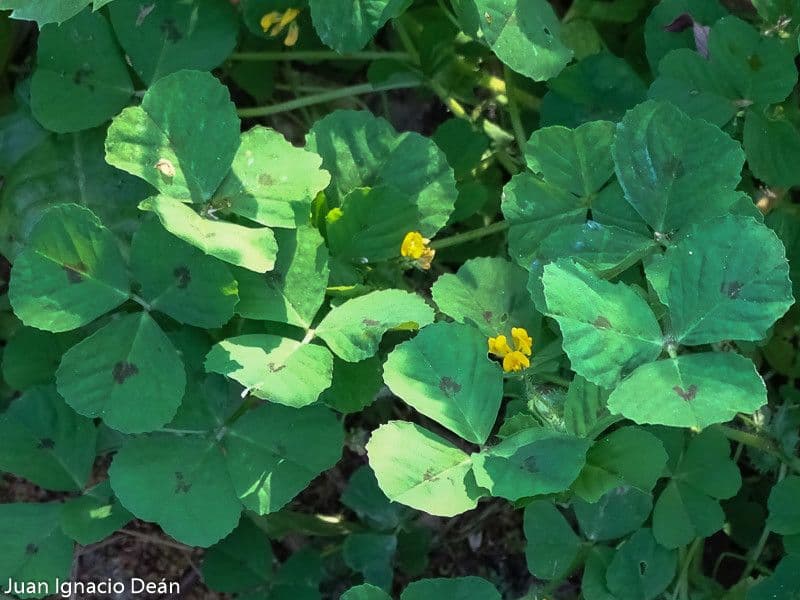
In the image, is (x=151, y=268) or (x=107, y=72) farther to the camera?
(x=107, y=72)

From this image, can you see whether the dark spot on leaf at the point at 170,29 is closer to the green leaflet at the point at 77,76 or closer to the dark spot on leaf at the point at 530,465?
the green leaflet at the point at 77,76

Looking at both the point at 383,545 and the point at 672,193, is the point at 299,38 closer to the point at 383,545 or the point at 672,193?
the point at 672,193

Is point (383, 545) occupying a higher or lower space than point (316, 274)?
lower

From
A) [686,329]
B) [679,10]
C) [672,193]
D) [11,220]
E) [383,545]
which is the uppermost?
[679,10]

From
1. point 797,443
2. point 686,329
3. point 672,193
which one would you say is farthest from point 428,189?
point 797,443

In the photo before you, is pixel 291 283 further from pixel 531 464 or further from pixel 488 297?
pixel 531 464

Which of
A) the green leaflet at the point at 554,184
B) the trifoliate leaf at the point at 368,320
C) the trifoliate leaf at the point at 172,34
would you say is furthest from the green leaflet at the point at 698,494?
the trifoliate leaf at the point at 172,34
